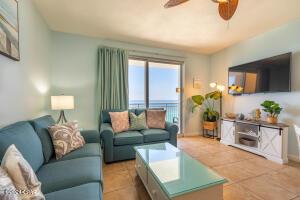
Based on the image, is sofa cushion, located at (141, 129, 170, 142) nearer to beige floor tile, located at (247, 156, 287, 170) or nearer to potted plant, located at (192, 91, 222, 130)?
beige floor tile, located at (247, 156, 287, 170)

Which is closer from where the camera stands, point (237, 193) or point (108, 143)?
point (237, 193)

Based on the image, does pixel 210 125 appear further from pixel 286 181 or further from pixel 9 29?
pixel 9 29

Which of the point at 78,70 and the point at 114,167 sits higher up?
the point at 78,70

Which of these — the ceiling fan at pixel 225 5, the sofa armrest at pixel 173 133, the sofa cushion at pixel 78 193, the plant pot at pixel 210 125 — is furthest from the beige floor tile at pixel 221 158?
the ceiling fan at pixel 225 5

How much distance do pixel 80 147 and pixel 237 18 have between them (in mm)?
3245

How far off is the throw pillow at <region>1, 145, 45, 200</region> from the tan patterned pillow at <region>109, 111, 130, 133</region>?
1.93m

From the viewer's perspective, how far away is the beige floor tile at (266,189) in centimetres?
169

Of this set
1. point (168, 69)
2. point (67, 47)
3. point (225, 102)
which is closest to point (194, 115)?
point (225, 102)

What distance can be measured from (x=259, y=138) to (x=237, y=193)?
1.61m

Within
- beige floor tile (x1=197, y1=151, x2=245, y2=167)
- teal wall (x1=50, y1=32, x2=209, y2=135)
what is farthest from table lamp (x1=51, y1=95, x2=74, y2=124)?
beige floor tile (x1=197, y1=151, x2=245, y2=167)

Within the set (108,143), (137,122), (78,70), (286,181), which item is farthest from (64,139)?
(286,181)

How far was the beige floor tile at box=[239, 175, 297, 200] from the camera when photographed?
1.69m

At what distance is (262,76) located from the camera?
309cm

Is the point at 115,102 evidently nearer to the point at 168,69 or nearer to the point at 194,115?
the point at 168,69
